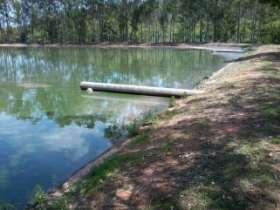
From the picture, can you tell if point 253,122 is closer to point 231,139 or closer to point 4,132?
point 231,139

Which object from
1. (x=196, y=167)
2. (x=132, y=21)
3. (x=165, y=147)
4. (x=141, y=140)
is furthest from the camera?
(x=132, y=21)

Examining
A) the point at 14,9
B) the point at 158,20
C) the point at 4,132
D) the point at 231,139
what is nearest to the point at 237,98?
the point at 231,139

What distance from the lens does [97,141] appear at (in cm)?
955

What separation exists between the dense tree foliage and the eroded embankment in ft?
136

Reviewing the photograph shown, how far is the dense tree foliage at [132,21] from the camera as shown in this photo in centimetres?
5070

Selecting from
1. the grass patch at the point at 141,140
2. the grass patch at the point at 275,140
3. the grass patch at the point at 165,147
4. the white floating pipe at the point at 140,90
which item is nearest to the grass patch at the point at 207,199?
the grass patch at the point at 165,147

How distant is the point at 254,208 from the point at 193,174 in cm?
118

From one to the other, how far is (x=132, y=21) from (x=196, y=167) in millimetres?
51507

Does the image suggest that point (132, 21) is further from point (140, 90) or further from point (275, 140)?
point (275, 140)

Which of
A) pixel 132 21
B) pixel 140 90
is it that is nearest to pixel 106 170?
pixel 140 90

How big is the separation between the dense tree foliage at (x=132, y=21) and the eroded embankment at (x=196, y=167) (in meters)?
41.5

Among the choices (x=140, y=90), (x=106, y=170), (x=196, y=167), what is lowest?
(x=106, y=170)

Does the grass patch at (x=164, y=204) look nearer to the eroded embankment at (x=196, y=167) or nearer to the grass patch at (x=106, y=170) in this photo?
the eroded embankment at (x=196, y=167)

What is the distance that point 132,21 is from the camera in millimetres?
55812
